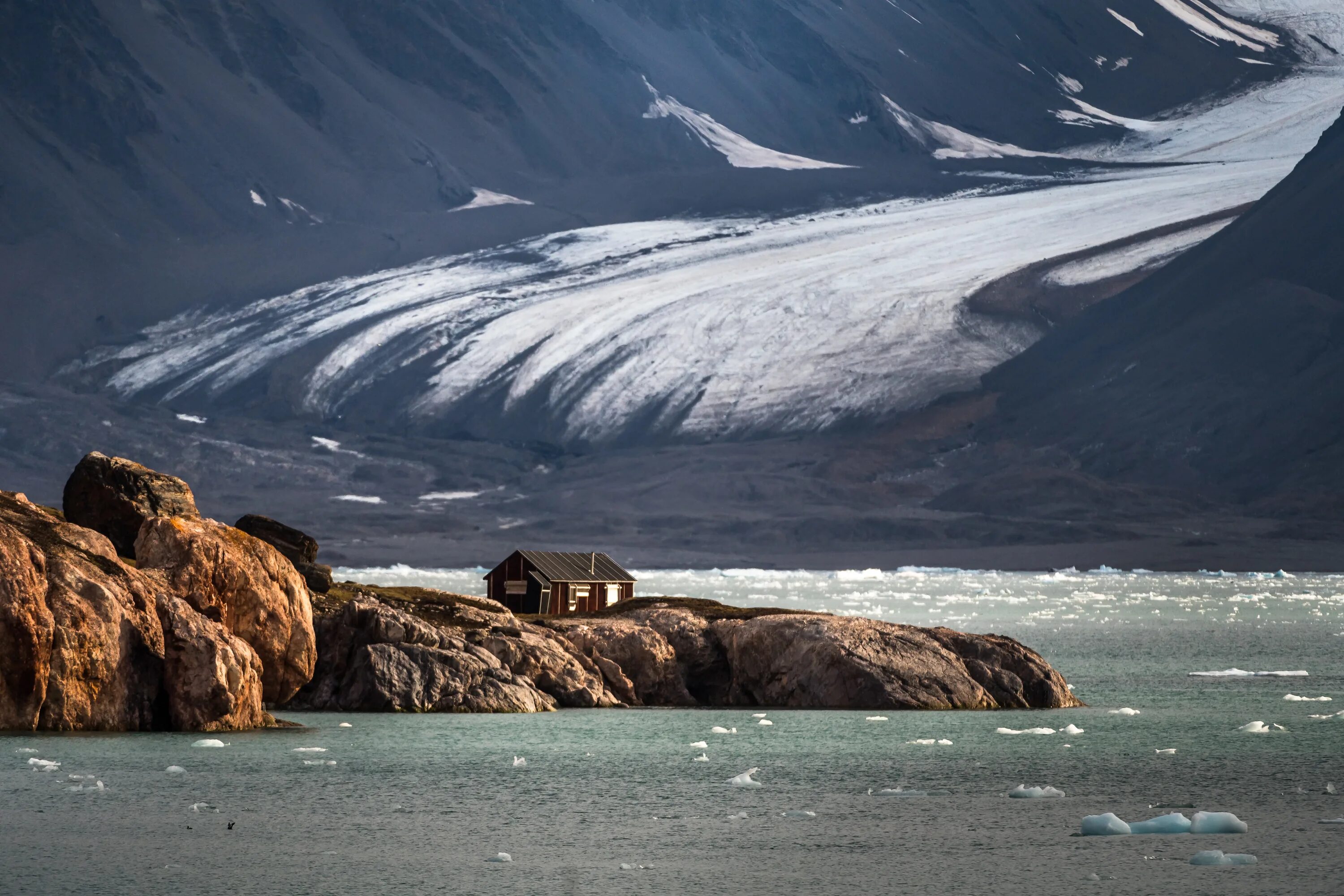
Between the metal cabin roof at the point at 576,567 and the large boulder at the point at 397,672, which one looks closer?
the large boulder at the point at 397,672

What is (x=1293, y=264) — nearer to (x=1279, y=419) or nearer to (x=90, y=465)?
(x=1279, y=419)

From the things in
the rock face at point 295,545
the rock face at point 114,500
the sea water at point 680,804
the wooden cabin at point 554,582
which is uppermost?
the rock face at point 114,500

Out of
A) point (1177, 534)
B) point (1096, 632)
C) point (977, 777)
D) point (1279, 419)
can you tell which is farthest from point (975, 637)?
point (1279, 419)

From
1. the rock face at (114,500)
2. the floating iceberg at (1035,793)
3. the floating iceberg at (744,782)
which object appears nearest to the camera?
the floating iceberg at (1035,793)

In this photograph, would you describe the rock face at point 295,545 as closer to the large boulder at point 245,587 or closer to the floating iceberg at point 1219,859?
the large boulder at point 245,587

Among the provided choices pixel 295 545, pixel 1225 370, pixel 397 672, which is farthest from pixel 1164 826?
pixel 1225 370

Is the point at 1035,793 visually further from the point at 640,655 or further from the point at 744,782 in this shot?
the point at 640,655

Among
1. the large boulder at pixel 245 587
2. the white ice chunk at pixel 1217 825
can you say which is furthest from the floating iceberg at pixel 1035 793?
the large boulder at pixel 245 587
